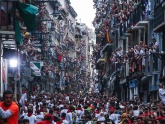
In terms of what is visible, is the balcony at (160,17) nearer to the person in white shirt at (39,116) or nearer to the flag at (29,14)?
the flag at (29,14)

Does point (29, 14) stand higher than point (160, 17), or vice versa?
point (160, 17)

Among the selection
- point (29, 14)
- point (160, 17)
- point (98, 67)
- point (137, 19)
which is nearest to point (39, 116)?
point (29, 14)

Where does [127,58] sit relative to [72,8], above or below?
below

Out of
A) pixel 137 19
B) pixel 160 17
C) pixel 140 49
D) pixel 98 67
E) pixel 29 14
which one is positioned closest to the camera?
pixel 29 14

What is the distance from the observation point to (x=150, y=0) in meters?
43.5

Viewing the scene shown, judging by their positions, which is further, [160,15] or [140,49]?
[140,49]

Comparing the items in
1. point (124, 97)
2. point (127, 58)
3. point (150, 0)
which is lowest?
point (124, 97)

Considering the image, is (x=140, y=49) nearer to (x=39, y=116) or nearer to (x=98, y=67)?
(x=39, y=116)

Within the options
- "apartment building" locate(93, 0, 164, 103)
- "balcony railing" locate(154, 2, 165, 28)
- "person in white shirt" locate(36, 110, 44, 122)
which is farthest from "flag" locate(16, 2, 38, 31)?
"balcony railing" locate(154, 2, 165, 28)

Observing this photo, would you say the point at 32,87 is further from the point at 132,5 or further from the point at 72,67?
the point at 72,67

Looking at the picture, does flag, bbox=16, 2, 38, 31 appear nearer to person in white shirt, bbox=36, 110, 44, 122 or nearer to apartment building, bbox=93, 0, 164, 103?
person in white shirt, bbox=36, 110, 44, 122

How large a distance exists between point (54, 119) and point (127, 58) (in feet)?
84.5

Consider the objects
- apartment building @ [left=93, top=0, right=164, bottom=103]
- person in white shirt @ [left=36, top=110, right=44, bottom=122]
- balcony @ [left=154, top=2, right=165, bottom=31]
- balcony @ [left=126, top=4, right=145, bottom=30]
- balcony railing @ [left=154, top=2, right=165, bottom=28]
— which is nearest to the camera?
person in white shirt @ [left=36, top=110, right=44, bottom=122]

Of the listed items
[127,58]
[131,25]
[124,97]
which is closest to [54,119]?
[127,58]
